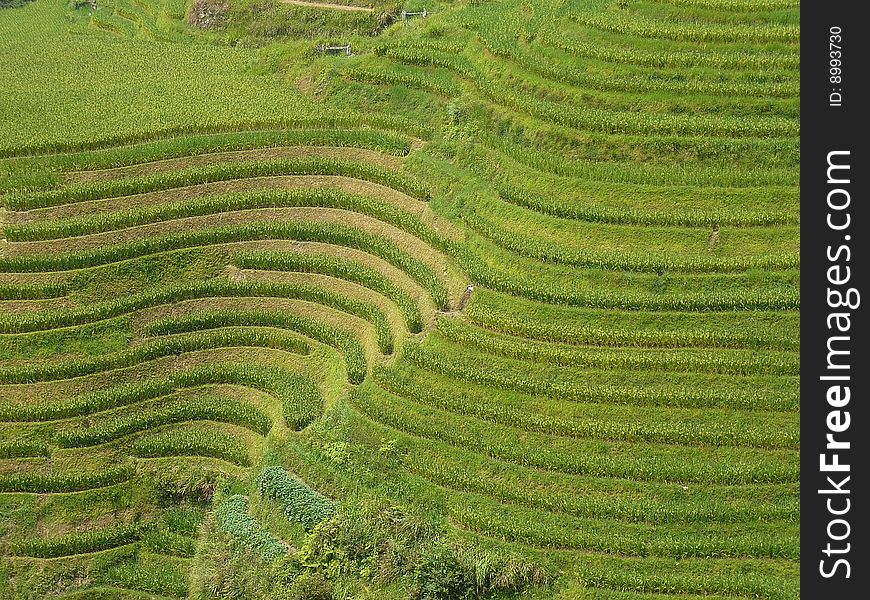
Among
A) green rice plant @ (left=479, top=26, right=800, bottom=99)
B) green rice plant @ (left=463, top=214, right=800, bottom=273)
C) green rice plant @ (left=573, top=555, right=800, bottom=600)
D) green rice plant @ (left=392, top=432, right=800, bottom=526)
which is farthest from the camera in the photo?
green rice plant @ (left=479, top=26, right=800, bottom=99)

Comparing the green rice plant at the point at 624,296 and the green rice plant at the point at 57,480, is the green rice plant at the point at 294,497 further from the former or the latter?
the green rice plant at the point at 624,296

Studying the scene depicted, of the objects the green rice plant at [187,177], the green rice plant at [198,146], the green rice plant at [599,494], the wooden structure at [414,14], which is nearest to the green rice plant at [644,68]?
the green rice plant at [198,146]

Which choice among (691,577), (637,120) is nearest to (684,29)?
(637,120)

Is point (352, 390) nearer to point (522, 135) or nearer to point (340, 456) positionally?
point (340, 456)

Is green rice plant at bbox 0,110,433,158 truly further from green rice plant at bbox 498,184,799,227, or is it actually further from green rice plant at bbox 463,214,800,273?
green rice plant at bbox 463,214,800,273

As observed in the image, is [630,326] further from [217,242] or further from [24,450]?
[24,450]

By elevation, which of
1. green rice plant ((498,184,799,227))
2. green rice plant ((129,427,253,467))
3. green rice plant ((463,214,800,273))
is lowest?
green rice plant ((129,427,253,467))

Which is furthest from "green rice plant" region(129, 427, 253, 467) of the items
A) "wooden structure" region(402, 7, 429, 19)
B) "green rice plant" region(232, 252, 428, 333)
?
"wooden structure" region(402, 7, 429, 19)
